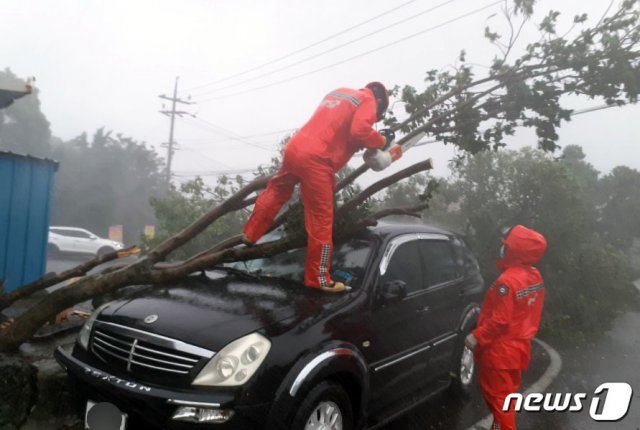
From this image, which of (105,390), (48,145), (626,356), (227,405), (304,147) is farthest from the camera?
(48,145)

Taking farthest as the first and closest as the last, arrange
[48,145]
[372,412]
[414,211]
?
[48,145]
[414,211]
[372,412]

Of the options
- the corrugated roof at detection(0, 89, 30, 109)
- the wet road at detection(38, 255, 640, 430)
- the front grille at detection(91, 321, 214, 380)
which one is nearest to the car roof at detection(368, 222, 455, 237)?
the wet road at detection(38, 255, 640, 430)

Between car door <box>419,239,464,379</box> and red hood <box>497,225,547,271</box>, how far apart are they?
2.32 feet

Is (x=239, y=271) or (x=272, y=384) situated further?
(x=239, y=271)

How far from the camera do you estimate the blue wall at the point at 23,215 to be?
6.45 meters

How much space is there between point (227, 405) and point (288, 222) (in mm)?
1915

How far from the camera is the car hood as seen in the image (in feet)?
9.24

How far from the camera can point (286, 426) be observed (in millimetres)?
2707

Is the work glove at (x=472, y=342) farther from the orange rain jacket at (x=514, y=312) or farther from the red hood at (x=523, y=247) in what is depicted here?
the red hood at (x=523, y=247)

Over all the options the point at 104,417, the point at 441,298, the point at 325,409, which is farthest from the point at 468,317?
the point at 104,417

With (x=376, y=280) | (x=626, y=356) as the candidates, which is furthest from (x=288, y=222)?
(x=626, y=356)

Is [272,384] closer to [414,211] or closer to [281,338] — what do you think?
[281,338]

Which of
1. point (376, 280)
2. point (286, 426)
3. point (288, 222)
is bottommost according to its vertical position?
point (286, 426)

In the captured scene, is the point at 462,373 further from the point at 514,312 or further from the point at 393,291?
the point at 393,291
